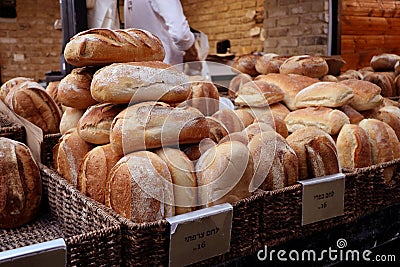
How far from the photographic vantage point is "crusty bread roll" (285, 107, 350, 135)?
1.39 meters

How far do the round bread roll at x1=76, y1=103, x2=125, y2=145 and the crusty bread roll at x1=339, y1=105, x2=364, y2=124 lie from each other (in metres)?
0.81

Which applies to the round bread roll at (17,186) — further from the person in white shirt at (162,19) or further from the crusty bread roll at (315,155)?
the person in white shirt at (162,19)

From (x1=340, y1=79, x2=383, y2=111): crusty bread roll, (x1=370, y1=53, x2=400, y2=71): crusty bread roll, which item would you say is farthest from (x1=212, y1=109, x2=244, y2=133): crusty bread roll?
(x1=370, y1=53, x2=400, y2=71): crusty bread roll

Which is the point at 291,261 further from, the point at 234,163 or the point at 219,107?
the point at 219,107

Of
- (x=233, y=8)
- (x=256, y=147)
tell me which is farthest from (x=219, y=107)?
(x=233, y=8)

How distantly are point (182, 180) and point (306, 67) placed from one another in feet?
4.07

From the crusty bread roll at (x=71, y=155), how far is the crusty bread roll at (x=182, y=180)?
0.30 meters

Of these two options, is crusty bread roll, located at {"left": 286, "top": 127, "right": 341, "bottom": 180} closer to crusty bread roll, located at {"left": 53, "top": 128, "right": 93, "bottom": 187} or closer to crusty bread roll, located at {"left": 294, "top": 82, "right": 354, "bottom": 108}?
crusty bread roll, located at {"left": 294, "top": 82, "right": 354, "bottom": 108}

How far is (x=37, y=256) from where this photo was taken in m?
0.73

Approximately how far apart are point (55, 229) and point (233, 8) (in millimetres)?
5744

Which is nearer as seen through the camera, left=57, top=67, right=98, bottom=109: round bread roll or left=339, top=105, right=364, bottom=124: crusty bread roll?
left=57, top=67, right=98, bottom=109: round bread roll

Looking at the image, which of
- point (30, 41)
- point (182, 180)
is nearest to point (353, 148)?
point (182, 180)

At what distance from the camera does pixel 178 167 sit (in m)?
0.94

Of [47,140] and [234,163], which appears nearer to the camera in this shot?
[234,163]
